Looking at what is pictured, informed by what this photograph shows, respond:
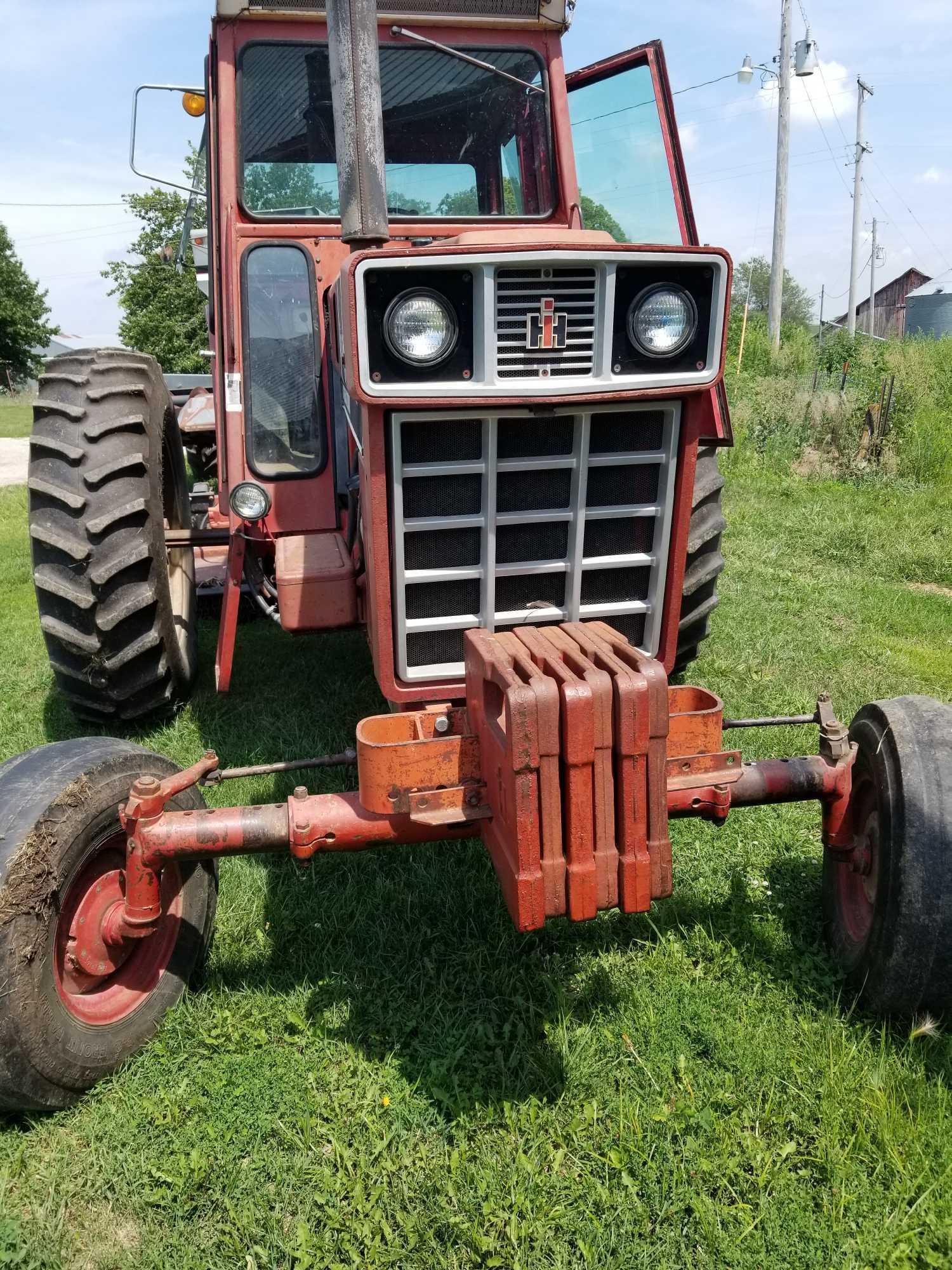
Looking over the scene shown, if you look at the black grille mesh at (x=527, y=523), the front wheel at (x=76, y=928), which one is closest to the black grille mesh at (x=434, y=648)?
the black grille mesh at (x=527, y=523)

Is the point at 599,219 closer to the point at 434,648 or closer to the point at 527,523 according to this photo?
the point at 527,523

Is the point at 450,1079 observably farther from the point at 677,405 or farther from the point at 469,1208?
the point at 677,405

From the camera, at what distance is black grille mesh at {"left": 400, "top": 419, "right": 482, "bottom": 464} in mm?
2492

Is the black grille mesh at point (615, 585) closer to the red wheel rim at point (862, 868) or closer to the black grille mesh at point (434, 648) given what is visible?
the black grille mesh at point (434, 648)

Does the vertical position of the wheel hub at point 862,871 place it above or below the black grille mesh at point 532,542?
below

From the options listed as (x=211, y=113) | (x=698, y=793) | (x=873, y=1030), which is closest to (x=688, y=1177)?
(x=873, y=1030)

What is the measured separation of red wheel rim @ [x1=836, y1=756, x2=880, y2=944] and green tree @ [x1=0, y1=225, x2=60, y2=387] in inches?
1739

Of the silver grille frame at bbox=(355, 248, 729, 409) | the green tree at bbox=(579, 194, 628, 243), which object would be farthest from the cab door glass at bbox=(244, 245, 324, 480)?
the silver grille frame at bbox=(355, 248, 729, 409)

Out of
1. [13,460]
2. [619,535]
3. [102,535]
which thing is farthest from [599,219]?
[13,460]

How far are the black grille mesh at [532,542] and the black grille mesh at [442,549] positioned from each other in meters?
0.07

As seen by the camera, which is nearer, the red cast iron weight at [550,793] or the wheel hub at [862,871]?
the red cast iron weight at [550,793]

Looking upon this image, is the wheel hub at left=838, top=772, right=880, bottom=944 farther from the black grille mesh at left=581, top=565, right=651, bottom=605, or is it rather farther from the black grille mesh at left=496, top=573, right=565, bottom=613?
the black grille mesh at left=496, top=573, right=565, bottom=613

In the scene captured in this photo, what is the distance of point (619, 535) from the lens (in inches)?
109

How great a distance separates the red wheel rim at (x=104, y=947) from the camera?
2.45 m
